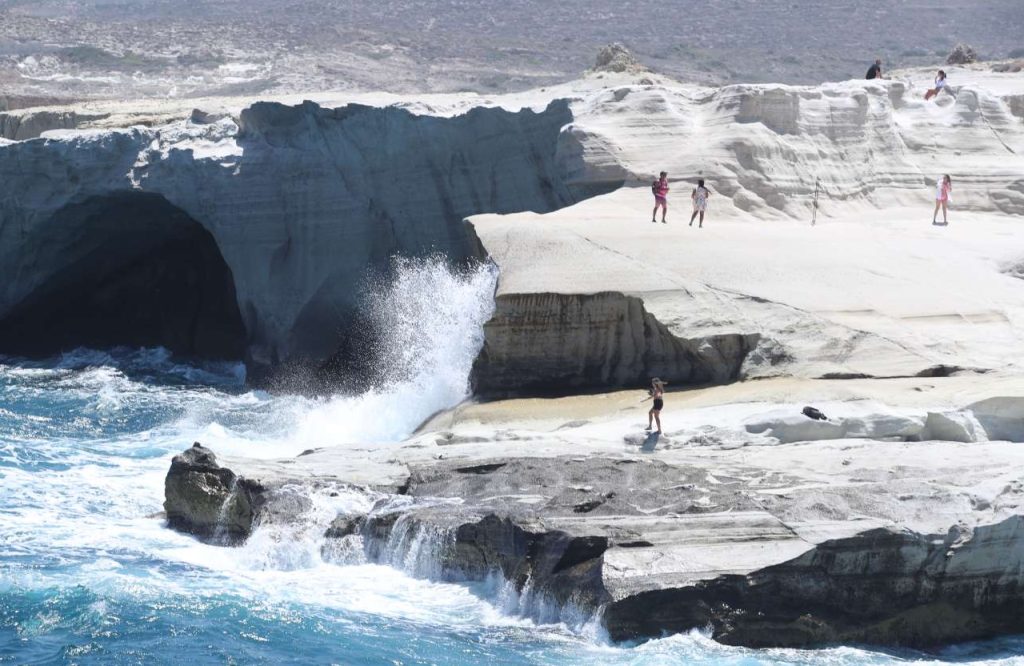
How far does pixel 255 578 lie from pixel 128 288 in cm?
1666

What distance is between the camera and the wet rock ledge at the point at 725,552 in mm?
13828

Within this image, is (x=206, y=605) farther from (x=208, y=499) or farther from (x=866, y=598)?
(x=866, y=598)

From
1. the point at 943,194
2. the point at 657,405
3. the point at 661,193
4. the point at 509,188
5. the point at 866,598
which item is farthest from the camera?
the point at 509,188

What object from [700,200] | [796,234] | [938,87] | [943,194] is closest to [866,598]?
[700,200]

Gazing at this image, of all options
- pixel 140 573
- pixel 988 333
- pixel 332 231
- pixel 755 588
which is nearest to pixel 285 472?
pixel 140 573

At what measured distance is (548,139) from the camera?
26.2 meters

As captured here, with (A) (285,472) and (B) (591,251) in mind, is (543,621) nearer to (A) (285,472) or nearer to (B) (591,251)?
(A) (285,472)

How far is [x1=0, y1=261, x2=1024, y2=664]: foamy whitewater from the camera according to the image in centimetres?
1361

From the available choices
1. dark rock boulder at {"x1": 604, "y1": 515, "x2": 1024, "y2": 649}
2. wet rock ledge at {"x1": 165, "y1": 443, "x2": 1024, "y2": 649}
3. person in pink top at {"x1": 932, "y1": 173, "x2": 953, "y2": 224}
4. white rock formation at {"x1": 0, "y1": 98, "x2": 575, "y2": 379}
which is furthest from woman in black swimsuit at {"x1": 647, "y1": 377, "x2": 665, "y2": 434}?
person in pink top at {"x1": 932, "y1": 173, "x2": 953, "y2": 224}

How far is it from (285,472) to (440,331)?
550 cm

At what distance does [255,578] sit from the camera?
15.4m

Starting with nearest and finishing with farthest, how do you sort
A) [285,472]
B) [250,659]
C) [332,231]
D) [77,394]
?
[250,659] < [285,472] < [77,394] < [332,231]

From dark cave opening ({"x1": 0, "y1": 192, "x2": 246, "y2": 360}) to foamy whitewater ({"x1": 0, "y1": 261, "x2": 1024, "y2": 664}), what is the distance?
6.97 metres

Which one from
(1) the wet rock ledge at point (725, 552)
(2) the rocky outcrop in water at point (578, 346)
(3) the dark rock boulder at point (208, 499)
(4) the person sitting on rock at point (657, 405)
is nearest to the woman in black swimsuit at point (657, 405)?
(4) the person sitting on rock at point (657, 405)
